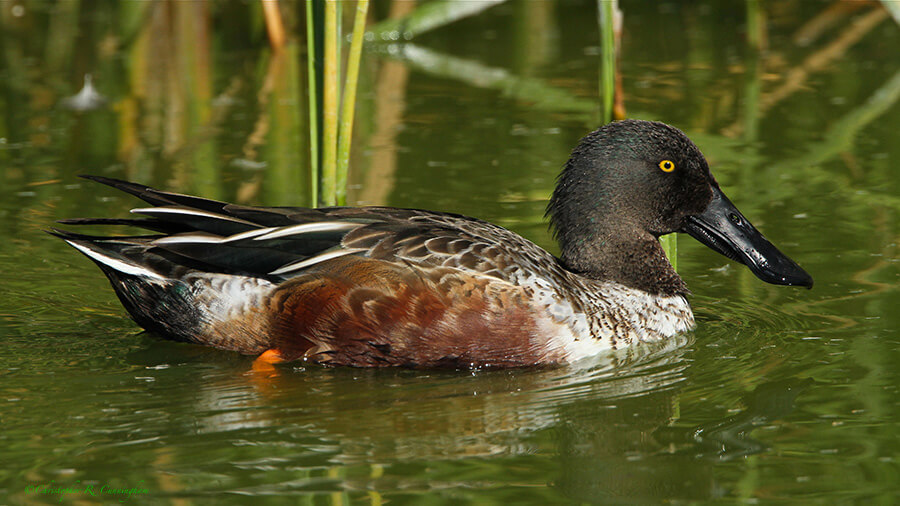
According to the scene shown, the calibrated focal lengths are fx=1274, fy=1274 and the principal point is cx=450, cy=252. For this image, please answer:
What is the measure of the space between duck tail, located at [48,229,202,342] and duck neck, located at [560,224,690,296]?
2.00m

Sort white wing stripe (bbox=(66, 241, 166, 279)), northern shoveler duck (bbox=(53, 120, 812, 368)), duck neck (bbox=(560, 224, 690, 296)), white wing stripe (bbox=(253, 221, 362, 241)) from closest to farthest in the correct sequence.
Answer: northern shoveler duck (bbox=(53, 120, 812, 368)) < white wing stripe (bbox=(253, 221, 362, 241)) < white wing stripe (bbox=(66, 241, 166, 279)) < duck neck (bbox=(560, 224, 690, 296))

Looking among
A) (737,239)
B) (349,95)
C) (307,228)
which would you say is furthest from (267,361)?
(737,239)

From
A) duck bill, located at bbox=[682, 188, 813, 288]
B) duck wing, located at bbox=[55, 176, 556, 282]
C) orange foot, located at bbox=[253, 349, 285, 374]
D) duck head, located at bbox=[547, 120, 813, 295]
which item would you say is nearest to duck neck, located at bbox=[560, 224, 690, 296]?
duck head, located at bbox=[547, 120, 813, 295]

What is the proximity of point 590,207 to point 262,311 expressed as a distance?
5.83 ft

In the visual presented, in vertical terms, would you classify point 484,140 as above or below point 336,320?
above

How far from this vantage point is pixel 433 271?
599cm

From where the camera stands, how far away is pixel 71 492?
4.55m

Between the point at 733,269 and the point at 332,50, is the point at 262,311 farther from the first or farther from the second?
the point at 733,269

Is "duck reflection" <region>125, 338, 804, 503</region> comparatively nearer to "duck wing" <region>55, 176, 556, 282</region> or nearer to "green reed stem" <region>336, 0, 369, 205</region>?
"duck wing" <region>55, 176, 556, 282</region>

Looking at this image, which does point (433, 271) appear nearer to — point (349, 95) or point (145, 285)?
point (349, 95)

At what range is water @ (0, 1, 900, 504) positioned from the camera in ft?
15.6

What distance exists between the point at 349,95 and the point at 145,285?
1.39 meters

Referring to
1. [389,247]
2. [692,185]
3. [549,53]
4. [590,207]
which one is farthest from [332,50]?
[549,53]

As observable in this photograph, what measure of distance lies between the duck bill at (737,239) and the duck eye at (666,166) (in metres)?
0.29
